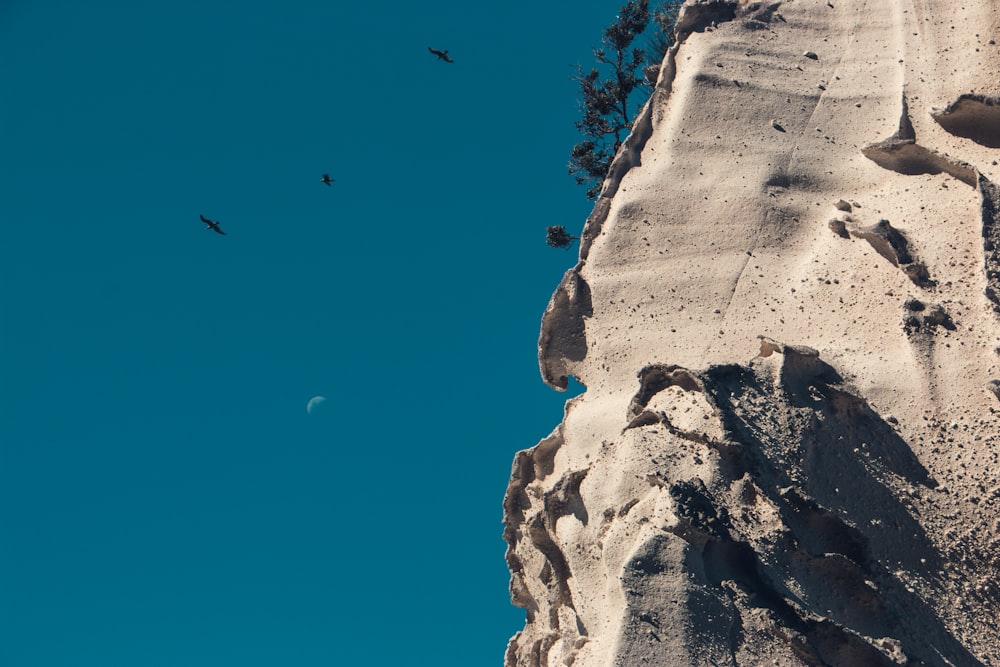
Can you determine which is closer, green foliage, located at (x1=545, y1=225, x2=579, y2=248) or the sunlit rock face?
the sunlit rock face

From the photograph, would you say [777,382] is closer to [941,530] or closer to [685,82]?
[941,530]

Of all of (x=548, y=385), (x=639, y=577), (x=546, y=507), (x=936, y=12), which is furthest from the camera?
(x=936, y=12)

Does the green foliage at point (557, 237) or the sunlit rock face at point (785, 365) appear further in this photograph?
the green foliage at point (557, 237)

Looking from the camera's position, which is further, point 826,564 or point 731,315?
point 731,315

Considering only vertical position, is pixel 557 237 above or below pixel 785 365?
above

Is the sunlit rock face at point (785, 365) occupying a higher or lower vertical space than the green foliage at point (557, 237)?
lower

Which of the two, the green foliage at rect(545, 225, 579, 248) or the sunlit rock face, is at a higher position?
the green foliage at rect(545, 225, 579, 248)

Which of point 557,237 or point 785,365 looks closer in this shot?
point 785,365

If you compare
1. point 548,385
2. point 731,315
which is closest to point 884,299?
point 731,315
